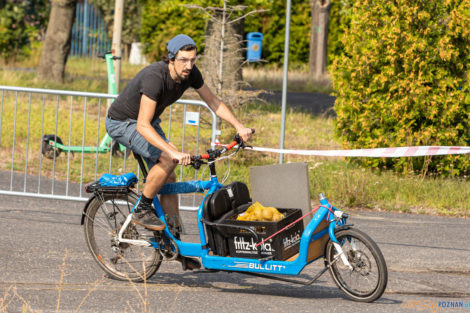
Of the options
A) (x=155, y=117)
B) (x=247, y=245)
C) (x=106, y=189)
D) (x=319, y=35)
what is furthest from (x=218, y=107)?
(x=319, y=35)

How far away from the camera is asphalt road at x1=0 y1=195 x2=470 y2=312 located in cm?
604

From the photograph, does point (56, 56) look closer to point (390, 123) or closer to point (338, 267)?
point (390, 123)

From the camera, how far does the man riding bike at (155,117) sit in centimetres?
618

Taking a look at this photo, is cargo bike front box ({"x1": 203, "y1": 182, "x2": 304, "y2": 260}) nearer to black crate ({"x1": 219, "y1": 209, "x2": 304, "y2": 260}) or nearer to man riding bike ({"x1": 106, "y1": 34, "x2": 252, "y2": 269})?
black crate ({"x1": 219, "y1": 209, "x2": 304, "y2": 260})

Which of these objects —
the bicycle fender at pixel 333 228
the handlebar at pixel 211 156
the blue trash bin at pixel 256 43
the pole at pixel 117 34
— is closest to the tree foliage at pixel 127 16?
the blue trash bin at pixel 256 43

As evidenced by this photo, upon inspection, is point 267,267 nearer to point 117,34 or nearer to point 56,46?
point 117,34

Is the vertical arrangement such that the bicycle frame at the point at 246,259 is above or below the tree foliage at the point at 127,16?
below

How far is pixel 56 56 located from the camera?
70.6ft

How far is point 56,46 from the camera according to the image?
2144 cm

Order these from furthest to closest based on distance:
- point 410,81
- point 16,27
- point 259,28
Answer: point 259,28 < point 16,27 < point 410,81

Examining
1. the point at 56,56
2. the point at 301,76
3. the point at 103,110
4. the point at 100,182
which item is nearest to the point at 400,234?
the point at 100,182

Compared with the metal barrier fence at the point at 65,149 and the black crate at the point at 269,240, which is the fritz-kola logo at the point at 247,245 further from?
the metal barrier fence at the point at 65,149

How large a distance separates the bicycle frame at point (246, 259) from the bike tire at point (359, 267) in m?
0.07

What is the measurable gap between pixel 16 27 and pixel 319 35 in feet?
32.9
